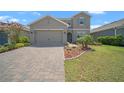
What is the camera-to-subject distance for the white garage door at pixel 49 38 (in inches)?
1109

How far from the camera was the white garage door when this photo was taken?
92.4ft

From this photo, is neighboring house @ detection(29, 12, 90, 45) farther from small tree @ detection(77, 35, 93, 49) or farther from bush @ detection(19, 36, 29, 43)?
small tree @ detection(77, 35, 93, 49)

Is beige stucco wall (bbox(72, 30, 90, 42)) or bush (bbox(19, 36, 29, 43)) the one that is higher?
beige stucco wall (bbox(72, 30, 90, 42))

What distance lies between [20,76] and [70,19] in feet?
81.3

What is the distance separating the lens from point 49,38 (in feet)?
93.2

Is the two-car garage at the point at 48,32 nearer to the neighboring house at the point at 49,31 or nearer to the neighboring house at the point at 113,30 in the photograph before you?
the neighboring house at the point at 49,31

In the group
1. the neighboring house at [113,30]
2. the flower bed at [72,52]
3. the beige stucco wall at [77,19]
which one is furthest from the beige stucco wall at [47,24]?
the flower bed at [72,52]

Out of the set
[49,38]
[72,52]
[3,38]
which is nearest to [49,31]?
[49,38]

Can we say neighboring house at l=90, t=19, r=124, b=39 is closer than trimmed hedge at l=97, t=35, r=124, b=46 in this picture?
No

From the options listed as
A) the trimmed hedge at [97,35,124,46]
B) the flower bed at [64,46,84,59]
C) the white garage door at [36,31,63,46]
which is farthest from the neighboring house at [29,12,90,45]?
the flower bed at [64,46,84,59]

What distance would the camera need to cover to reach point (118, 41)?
25844 mm

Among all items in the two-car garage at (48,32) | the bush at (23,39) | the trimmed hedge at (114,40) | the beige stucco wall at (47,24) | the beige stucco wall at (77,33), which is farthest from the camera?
the beige stucco wall at (77,33)

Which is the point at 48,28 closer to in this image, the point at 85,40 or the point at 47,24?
the point at 47,24
